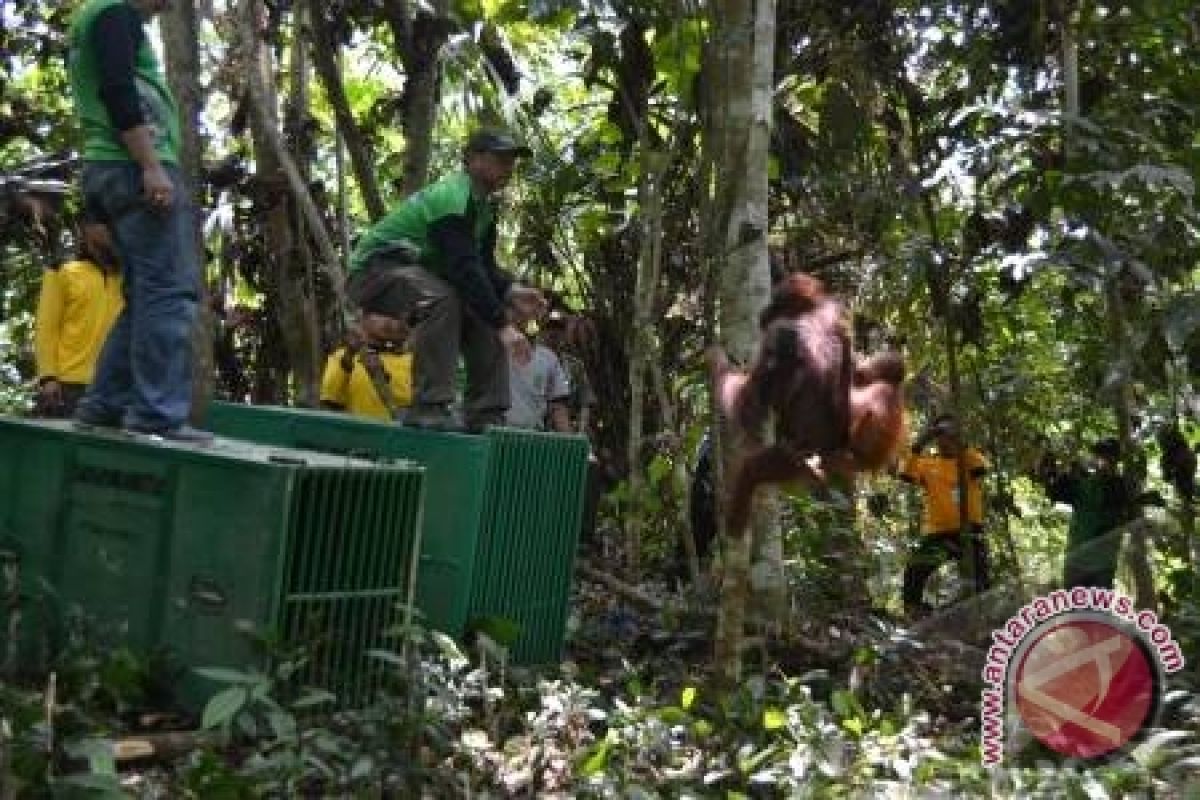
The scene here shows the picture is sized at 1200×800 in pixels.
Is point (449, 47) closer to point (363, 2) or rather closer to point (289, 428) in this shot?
point (363, 2)

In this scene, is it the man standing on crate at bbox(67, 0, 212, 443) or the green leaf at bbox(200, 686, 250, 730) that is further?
the man standing on crate at bbox(67, 0, 212, 443)

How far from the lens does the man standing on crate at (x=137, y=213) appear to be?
4547 millimetres

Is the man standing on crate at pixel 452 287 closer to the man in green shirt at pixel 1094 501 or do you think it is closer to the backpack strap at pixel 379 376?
the backpack strap at pixel 379 376

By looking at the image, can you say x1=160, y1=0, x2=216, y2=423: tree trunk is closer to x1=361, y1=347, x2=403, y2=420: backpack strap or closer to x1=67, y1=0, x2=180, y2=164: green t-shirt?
x1=361, y1=347, x2=403, y2=420: backpack strap

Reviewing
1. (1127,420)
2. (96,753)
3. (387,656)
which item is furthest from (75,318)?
(1127,420)

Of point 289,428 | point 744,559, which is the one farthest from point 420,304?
point 744,559

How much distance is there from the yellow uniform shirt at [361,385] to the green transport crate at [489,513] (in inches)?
38.1

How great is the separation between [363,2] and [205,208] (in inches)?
66.0

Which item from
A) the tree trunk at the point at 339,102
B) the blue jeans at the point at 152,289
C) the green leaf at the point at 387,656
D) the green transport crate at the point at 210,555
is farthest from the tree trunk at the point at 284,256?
the green leaf at the point at 387,656

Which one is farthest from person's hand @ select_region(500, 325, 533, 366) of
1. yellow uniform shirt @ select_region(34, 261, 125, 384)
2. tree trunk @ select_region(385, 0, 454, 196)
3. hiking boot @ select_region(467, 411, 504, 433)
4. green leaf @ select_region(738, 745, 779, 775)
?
green leaf @ select_region(738, 745, 779, 775)

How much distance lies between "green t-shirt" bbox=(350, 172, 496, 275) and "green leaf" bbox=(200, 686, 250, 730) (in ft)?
7.07

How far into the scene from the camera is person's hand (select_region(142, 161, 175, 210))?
4.52 meters

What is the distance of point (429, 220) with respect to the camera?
5.36 m

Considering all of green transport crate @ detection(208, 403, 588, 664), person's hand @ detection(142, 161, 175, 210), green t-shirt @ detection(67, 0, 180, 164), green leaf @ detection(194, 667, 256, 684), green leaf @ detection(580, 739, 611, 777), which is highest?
green t-shirt @ detection(67, 0, 180, 164)
